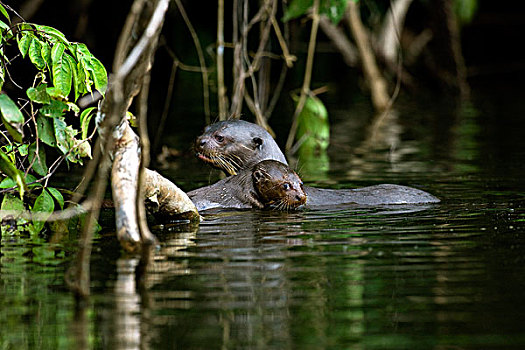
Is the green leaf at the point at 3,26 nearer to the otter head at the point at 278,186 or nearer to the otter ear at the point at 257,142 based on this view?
the otter head at the point at 278,186

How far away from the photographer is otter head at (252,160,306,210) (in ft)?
21.7

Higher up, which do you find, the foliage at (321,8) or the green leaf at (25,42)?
the foliage at (321,8)

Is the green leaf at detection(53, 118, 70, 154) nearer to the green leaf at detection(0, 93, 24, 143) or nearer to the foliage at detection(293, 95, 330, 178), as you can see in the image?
the green leaf at detection(0, 93, 24, 143)

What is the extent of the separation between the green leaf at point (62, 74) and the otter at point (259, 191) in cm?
183

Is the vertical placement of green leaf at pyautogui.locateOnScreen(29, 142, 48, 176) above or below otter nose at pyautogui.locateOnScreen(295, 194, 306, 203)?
above

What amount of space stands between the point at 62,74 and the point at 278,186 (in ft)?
6.49

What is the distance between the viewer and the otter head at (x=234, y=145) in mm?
7211

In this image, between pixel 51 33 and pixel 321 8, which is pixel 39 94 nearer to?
pixel 51 33

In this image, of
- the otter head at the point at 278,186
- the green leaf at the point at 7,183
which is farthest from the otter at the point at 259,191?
the green leaf at the point at 7,183

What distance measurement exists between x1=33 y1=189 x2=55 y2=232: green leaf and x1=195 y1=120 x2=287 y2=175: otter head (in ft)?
6.65

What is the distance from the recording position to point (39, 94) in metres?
5.21

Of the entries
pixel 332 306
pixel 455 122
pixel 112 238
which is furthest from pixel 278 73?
pixel 332 306

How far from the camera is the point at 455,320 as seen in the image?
366 cm

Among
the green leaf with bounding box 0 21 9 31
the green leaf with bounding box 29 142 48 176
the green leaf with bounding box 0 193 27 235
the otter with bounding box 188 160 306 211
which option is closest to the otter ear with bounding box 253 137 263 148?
the otter with bounding box 188 160 306 211
